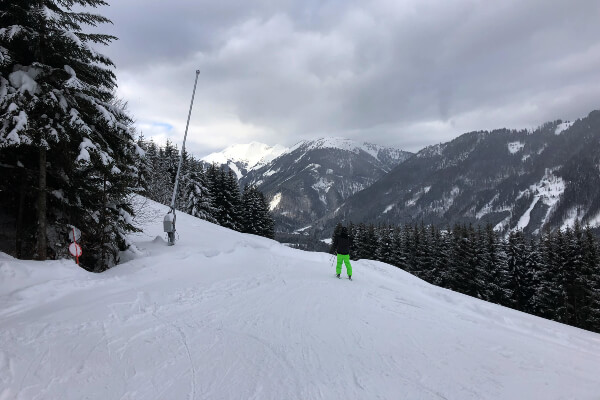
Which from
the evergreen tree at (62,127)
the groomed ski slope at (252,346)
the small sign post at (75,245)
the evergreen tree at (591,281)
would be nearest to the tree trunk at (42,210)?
the evergreen tree at (62,127)

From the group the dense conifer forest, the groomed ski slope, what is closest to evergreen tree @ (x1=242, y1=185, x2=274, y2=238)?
the dense conifer forest

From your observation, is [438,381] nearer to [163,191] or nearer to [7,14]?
[7,14]

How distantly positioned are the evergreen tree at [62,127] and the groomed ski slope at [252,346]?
8.68 feet

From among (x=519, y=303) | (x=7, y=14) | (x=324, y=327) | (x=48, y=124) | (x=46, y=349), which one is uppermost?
(x=7, y=14)

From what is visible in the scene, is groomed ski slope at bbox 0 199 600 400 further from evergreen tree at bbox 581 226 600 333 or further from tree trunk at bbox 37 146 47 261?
evergreen tree at bbox 581 226 600 333

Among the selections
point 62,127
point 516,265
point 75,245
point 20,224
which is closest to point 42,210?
point 75,245

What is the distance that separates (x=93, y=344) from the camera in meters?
5.35

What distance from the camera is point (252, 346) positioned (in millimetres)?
5586

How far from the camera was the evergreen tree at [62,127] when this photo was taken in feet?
29.2

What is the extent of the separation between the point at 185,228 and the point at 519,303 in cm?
3915

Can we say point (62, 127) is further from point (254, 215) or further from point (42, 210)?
point (254, 215)

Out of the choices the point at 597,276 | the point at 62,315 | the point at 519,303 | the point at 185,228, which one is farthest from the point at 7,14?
the point at 519,303

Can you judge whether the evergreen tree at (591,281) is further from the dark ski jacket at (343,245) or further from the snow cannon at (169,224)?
the snow cannon at (169,224)

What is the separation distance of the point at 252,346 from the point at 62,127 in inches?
317
